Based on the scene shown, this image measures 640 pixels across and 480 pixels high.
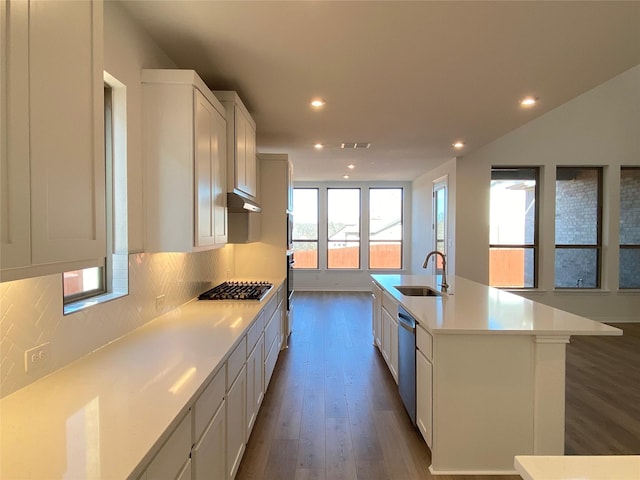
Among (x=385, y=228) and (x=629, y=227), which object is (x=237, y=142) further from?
(x=629, y=227)

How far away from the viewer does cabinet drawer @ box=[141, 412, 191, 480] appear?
1007 mm

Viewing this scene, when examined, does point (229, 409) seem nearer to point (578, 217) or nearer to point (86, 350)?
point (86, 350)

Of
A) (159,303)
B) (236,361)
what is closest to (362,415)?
(236,361)

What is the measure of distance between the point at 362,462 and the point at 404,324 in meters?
0.99

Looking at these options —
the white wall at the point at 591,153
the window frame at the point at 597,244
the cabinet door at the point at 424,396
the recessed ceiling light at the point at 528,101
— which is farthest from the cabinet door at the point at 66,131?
the window frame at the point at 597,244

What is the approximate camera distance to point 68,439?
0.98 metres

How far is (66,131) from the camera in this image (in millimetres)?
1045

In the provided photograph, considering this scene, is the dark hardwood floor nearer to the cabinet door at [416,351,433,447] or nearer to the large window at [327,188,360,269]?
the cabinet door at [416,351,433,447]

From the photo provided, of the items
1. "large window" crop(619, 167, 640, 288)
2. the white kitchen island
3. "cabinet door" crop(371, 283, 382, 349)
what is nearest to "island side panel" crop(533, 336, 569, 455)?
the white kitchen island

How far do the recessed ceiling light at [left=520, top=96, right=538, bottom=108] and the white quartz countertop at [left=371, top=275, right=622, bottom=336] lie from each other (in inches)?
68.0

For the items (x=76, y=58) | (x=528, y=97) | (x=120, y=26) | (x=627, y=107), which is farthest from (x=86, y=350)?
(x=627, y=107)

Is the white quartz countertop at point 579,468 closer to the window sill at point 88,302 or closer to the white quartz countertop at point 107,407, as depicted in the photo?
the white quartz countertop at point 107,407

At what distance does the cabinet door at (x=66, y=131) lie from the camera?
0.94 metres

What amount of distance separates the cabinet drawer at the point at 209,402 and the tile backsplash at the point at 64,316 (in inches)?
24.2
